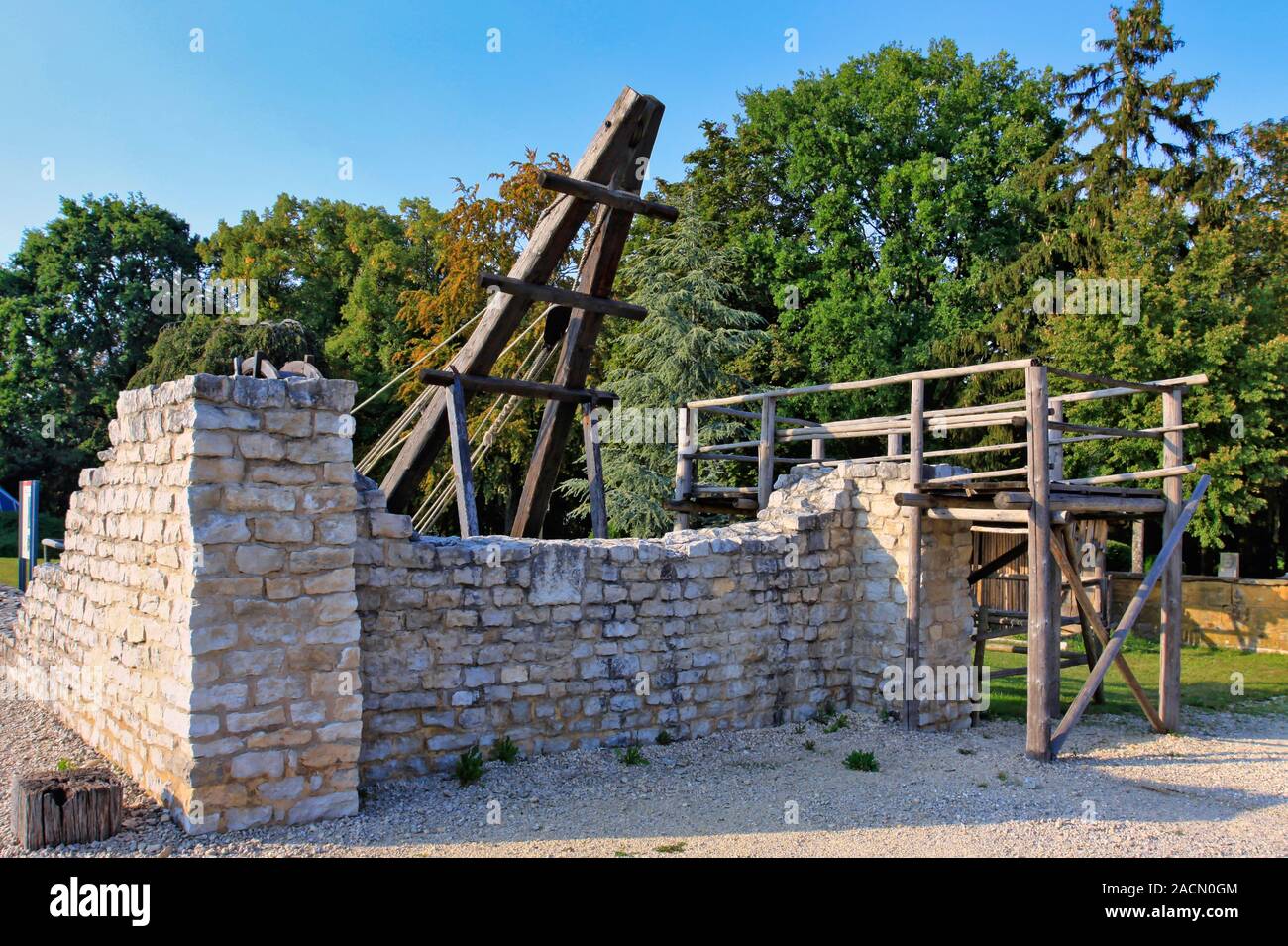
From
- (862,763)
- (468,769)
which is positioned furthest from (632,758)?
(862,763)

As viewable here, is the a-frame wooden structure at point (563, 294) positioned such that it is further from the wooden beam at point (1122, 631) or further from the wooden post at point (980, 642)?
the wooden beam at point (1122, 631)

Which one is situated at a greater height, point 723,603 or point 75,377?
point 75,377

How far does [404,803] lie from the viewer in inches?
261

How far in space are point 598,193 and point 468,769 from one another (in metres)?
5.79

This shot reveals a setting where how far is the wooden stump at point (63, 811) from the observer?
5602 millimetres

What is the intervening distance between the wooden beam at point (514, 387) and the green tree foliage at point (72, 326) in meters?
23.9

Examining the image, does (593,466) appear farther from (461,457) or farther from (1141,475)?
(1141,475)

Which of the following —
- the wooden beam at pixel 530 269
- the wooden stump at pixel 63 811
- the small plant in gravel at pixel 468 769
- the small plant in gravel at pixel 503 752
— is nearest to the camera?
the wooden stump at pixel 63 811

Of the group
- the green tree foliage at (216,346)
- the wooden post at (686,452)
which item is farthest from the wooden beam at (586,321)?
the green tree foliage at (216,346)

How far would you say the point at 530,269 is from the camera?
391 inches
